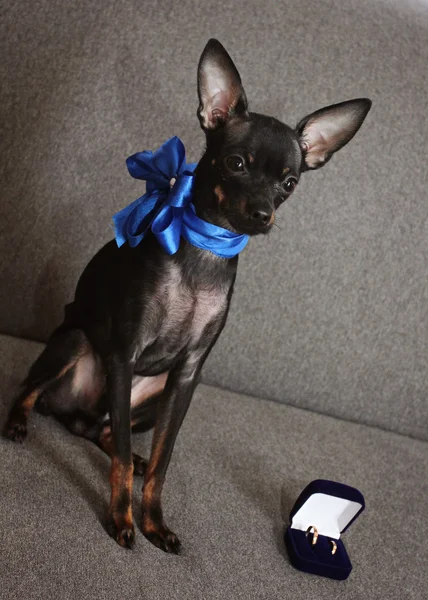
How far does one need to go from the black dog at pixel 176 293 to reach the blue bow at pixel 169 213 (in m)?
0.03

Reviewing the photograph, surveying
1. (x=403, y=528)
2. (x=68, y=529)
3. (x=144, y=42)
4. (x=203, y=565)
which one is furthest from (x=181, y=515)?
(x=144, y=42)

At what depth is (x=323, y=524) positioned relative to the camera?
187cm

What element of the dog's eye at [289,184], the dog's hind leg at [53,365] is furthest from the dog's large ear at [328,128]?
the dog's hind leg at [53,365]

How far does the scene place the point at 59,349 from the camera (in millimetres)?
2027

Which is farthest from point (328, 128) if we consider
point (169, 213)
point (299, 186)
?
point (299, 186)

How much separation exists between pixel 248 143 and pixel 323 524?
97 centimetres

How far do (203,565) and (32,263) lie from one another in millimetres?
1289

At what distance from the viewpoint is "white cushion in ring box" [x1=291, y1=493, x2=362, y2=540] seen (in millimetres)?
1838

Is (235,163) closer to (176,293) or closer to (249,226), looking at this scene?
(249,226)

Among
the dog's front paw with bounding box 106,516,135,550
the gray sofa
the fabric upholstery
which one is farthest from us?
the gray sofa

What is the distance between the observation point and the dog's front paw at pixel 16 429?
6.28 feet

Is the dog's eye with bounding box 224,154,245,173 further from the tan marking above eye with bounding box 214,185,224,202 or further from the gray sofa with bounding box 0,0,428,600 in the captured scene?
the gray sofa with bounding box 0,0,428,600

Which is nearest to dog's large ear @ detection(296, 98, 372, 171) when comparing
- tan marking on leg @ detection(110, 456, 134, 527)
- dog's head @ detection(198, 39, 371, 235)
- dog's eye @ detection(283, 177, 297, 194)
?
dog's head @ detection(198, 39, 371, 235)

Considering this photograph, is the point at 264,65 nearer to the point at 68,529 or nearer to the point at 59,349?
the point at 59,349
